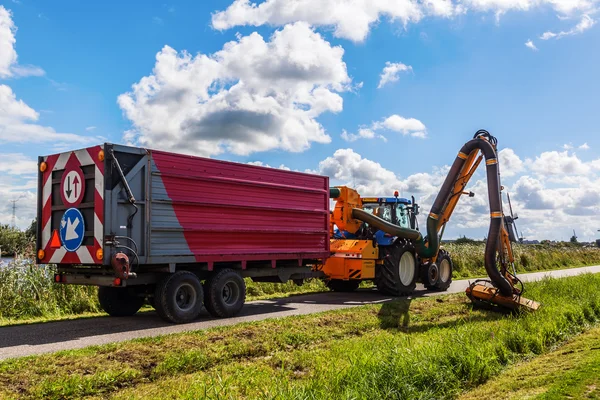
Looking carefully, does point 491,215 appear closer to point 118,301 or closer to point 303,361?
point 303,361

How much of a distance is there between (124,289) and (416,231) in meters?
7.76

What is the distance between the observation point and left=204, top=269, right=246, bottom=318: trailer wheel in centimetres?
1022

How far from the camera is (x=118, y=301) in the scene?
34.0 ft

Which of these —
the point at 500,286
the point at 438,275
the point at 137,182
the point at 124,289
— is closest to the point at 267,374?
the point at 137,182

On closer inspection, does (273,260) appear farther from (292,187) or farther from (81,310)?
(81,310)

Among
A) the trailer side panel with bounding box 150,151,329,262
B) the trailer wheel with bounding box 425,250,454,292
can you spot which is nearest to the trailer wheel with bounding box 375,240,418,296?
the trailer wheel with bounding box 425,250,454,292

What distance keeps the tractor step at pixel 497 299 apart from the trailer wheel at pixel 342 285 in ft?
15.2

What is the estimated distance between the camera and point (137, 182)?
9.34 m

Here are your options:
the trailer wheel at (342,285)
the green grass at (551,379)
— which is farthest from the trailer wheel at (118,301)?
the green grass at (551,379)

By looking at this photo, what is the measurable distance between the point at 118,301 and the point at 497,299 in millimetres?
7338

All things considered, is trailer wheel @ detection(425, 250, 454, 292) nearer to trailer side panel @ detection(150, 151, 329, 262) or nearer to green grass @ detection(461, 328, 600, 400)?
trailer side panel @ detection(150, 151, 329, 262)

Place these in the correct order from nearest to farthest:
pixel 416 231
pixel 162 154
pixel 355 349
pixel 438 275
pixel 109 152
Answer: pixel 355 349 → pixel 109 152 → pixel 162 154 → pixel 416 231 → pixel 438 275

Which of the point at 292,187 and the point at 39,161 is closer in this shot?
the point at 39,161

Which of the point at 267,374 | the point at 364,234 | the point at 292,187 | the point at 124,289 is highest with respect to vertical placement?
the point at 292,187
